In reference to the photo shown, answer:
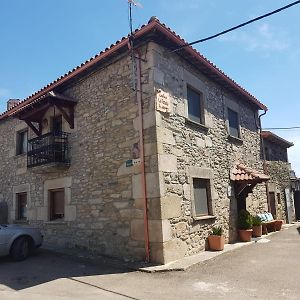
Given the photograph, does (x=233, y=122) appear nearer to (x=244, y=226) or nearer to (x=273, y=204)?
(x=244, y=226)

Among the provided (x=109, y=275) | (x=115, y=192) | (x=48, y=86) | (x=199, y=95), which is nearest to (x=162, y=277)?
(x=109, y=275)

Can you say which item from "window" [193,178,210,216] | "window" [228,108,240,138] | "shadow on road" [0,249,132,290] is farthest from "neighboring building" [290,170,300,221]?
"shadow on road" [0,249,132,290]

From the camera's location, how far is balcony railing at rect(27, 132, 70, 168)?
9.61 metres

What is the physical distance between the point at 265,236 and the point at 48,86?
29.4ft

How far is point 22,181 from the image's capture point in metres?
11.8

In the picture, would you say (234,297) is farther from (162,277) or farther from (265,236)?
(265,236)

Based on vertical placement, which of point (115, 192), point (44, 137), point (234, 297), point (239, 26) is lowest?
point (234, 297)

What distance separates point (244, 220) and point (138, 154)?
15.7 ft

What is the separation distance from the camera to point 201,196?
29.2 ft

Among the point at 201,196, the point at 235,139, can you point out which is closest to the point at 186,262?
the point at 201,196

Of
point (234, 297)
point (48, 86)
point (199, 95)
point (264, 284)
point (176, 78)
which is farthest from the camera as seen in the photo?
point (48, 86)

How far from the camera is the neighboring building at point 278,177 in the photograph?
1480 cm

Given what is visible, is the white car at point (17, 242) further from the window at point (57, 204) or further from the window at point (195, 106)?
the window at point (195, 106)

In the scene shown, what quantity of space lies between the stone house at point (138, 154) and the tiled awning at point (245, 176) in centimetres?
4
